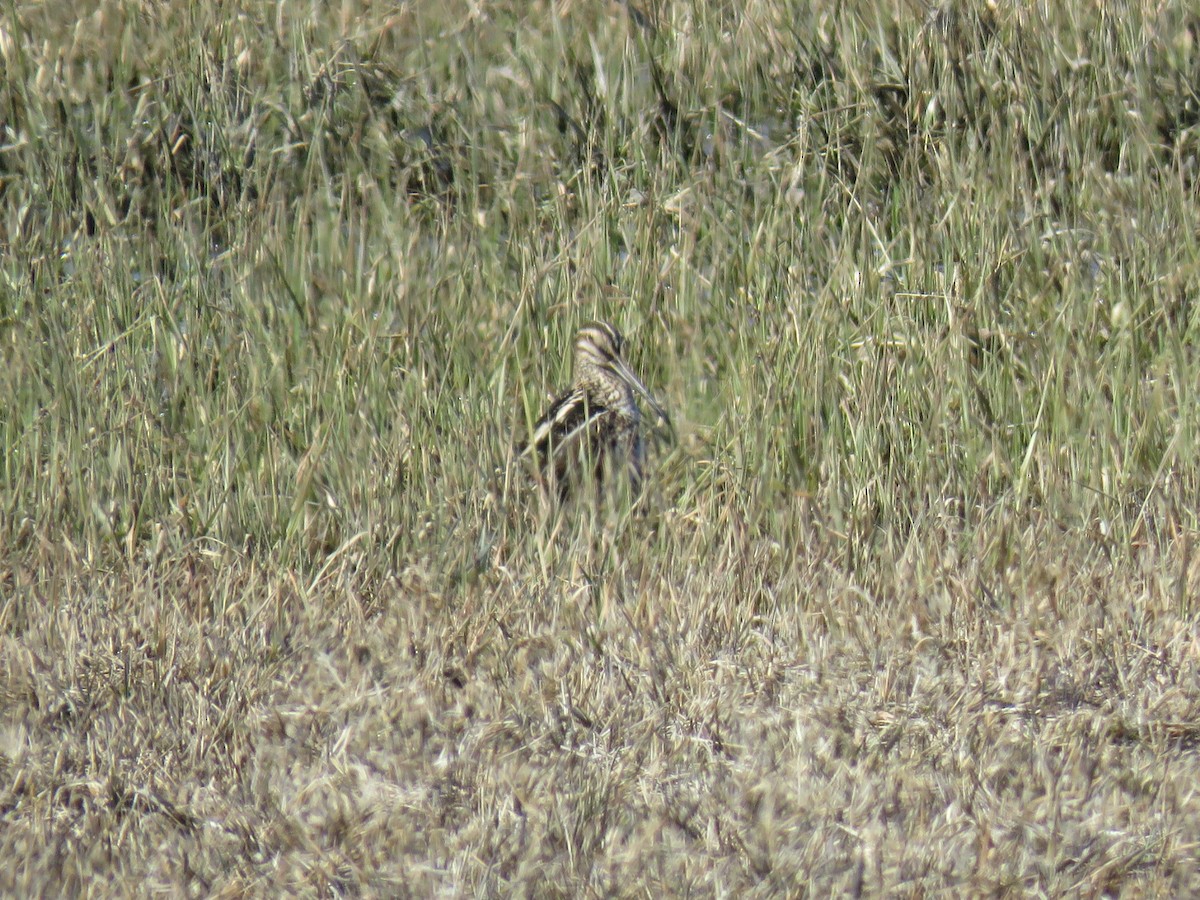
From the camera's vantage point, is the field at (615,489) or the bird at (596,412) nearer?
the field at (615,489)

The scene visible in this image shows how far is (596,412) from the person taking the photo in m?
4.96

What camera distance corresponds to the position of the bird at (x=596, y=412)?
15.6ft

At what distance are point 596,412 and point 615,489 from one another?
0.53 m

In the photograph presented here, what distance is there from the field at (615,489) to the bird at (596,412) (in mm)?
75

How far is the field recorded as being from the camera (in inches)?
116

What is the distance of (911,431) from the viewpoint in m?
4.45

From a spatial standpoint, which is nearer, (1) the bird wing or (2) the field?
(2) the field

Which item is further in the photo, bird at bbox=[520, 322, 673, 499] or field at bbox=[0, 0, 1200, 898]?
bird at bbox=[520, 322, 673, 499]

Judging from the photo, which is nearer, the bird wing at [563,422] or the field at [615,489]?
the field at [615,489]

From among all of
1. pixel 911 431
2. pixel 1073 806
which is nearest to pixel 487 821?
pixel 1073 806

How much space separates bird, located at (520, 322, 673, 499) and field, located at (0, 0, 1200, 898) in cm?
8

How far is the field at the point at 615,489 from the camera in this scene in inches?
116

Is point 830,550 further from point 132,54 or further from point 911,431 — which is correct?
point 132,54

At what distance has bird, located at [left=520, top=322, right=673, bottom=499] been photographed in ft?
15.6
